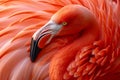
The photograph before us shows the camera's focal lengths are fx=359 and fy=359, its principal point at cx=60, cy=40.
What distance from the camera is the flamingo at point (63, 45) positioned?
151 cm

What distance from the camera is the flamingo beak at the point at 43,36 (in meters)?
1.51

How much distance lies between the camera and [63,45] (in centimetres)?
156

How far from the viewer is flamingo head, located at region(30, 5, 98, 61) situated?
150 cm

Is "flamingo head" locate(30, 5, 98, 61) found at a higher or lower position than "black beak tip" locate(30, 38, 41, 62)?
higher

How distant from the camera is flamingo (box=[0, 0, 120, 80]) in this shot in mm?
1508

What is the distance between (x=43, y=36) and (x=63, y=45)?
0.34 feet

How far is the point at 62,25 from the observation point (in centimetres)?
151

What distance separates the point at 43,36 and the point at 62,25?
0.09 m

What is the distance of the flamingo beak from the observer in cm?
151

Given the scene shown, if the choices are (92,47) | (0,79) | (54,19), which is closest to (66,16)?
(54,19)

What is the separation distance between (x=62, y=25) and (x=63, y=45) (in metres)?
0.10

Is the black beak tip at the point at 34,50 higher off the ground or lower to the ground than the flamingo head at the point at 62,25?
Result: lower

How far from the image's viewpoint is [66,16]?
150 cm

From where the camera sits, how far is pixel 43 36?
1.51m
